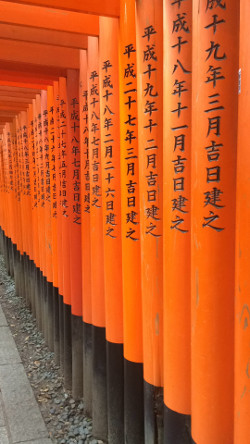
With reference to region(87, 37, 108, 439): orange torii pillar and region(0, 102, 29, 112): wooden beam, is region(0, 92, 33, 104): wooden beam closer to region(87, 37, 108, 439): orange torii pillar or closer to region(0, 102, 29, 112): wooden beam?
region(0, 102, 29, 112): wooden beam

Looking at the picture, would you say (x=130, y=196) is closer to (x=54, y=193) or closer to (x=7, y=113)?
(x=54, y=193)

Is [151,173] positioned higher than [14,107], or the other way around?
[14,107]

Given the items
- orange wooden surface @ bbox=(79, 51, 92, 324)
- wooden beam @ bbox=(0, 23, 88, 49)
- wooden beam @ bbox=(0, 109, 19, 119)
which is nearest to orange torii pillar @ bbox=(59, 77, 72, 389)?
orange wooden surface @ bbox=(79, 51, 92, 324)

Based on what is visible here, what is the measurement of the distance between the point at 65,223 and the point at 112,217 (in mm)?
1783

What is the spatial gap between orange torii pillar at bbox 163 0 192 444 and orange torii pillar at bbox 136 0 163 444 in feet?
0.81

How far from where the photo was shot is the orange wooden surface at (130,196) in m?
3.24

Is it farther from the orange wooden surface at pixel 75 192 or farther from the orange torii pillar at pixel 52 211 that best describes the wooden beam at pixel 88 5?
the orange torii pillar at pixel 52 211

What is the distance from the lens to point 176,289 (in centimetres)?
267

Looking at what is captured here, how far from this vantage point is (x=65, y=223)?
5422 mm

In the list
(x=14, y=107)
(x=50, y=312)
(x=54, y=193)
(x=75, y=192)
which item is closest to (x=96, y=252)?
(x=75, y=192)

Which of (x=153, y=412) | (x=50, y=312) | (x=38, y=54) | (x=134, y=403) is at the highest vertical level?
(x=38, y=54)

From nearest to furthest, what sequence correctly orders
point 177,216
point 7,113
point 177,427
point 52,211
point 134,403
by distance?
point 177,216 < point 177,427 < point 134,403 < point 52,211 < point 7,113

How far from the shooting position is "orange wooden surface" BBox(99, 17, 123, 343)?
356 centimetres

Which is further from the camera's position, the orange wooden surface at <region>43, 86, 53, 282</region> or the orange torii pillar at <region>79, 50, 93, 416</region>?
the orange wooden surface at <region>43, 86, 53, 282</region>
